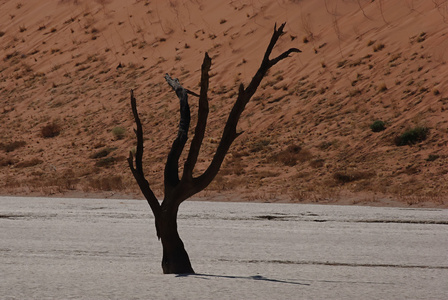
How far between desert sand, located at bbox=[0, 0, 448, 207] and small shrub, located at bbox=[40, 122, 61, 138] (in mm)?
69

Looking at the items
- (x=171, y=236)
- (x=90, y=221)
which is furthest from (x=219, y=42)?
(x=171, y=236)

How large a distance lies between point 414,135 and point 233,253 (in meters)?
18.2

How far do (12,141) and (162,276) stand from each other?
104 feet

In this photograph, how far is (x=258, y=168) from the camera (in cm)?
2950

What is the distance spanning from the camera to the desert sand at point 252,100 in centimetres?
2712

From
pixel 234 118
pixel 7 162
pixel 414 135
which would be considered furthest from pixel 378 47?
pixel 234 118

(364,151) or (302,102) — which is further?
(302,102)

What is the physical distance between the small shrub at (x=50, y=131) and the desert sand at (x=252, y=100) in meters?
0.07

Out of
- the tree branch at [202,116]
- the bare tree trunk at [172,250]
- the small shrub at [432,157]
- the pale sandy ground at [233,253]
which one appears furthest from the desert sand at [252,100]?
the tree branch at [202,116]

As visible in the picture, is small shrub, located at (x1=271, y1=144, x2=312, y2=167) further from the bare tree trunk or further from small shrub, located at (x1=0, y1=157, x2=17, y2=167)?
the bare tree trunk

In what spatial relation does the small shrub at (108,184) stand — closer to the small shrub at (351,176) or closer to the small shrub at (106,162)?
the small shrub at (106,162)

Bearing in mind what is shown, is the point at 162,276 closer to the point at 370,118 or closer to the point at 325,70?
the point at 370,118

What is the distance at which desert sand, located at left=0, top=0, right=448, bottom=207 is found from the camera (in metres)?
27.1

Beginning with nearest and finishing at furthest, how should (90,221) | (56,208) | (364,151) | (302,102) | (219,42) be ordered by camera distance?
(90,221) < (56,208) < (364,151) < (302,102) < (219,42)
